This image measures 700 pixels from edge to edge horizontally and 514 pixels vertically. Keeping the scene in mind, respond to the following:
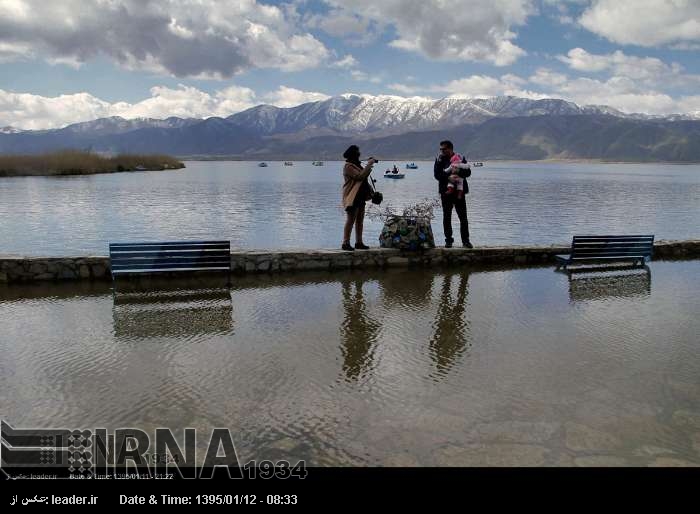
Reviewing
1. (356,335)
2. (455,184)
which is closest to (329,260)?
(455,184)

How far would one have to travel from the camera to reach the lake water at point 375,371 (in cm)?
427

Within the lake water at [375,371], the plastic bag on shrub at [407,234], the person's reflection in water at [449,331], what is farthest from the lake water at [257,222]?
the lake water at [375,371]

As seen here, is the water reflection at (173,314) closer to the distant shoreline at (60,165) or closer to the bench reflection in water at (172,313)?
the bench reflection in water at (172,313)

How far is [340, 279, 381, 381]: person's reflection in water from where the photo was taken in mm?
5805

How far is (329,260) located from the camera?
440 inches

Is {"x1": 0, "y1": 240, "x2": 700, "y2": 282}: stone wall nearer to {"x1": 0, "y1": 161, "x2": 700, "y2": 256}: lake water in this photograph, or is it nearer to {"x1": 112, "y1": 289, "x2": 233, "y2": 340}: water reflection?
{"x1": 112, "y1": 289, "x2": 233, "y2": 340}: water reflection

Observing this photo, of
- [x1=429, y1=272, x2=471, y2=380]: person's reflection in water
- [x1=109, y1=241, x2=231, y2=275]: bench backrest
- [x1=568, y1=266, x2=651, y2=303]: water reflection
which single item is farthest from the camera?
[x1=109, y1=241, x2=231, y2=275]: bench backrest

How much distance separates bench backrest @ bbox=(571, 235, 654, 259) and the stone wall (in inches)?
36.1

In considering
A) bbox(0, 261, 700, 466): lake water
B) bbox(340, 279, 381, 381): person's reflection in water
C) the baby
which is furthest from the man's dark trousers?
bbox(340, 279, 381, 381): person's reflection in water

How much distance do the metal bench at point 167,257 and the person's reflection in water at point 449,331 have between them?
159 inches

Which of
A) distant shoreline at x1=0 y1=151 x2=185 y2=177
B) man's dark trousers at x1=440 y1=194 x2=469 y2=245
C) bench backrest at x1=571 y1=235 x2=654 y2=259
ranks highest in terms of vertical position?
distant shoreline at x1=0 y1=151 x2=185 y2=177

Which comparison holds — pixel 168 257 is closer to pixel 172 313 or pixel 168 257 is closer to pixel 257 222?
pixel 172 313

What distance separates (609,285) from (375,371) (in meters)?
6.45
